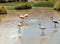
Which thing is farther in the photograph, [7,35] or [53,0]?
[53,0]

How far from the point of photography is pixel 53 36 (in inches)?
437

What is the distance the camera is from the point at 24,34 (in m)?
11.7

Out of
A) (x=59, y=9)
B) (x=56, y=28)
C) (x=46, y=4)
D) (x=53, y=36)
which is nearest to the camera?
(x=53, y=36)

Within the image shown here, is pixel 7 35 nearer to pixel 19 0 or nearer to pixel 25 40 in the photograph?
pixel 25 40

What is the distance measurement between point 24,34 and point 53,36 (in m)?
1.39

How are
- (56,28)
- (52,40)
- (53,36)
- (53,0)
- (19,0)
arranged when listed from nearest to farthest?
(52,40)
(53,36)
(56,28)
(53,0)
(19,0)

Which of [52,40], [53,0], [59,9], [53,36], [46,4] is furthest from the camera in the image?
[53,0]

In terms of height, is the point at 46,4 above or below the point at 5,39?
below

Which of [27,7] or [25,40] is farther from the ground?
[25,40]

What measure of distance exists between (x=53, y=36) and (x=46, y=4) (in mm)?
20304

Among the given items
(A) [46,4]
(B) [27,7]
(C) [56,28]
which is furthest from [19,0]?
(C) [56,28]

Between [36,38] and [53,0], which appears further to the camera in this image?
[53,0]

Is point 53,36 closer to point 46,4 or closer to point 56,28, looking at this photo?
point 56,28

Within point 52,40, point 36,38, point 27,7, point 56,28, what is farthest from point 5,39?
point 27,7
